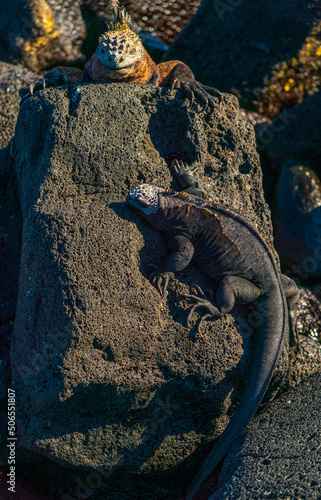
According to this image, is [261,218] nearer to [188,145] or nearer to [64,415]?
[188,145]

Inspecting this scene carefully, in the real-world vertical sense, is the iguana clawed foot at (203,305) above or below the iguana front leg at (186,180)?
below

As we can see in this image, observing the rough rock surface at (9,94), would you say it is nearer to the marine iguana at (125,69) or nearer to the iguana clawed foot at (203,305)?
the marine iguana at (125,69)

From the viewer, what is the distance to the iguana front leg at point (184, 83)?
171 inches

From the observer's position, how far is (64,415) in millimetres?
3691

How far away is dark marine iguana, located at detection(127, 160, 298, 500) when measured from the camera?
387 centimetres

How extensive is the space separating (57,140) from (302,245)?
9.99 ft

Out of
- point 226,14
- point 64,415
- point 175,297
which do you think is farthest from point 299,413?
point 226,14

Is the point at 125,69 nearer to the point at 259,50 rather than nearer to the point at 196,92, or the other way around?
the point at 196,92

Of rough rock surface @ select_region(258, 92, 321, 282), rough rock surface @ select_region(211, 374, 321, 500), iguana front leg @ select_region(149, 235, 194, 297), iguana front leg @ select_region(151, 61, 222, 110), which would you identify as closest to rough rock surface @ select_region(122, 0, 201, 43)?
rough rock surface @ select_region(258, 92, 321, 282)

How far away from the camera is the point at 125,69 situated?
14.5 ft

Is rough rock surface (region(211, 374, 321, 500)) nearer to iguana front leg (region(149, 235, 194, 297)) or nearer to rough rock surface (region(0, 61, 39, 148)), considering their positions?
iguana front leg (region(149, 235, 194, 297))

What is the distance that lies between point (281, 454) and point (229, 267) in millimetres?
1395

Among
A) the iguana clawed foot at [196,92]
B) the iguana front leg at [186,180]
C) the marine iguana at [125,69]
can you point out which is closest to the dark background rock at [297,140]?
the marine iguana at [125,69]

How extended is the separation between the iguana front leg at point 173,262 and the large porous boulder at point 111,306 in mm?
72
